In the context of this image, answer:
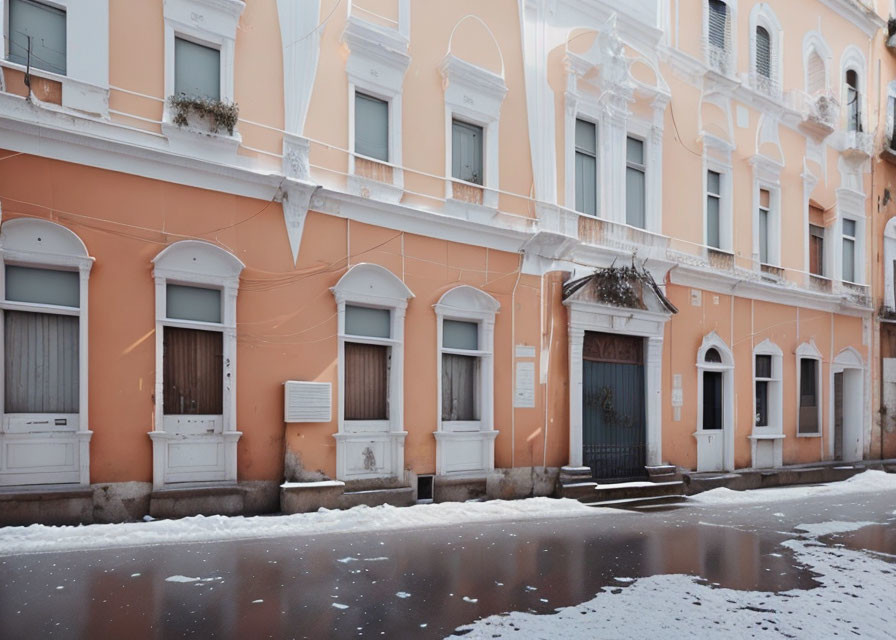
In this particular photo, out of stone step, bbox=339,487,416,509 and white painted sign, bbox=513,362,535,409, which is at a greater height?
white painted sign, bbox=513,362,535,409

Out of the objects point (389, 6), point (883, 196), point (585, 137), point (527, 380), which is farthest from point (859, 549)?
point (883, 196)

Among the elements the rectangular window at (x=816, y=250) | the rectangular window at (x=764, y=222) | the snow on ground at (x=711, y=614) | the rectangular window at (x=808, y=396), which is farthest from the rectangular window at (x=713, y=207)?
the snow on ground at (x=711, y=614)

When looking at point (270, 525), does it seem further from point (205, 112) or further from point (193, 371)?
point (205, 112)

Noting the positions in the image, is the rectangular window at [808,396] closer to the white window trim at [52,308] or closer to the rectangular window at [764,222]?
the rectangular window at [764,222]

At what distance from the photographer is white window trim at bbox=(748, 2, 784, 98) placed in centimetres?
1619

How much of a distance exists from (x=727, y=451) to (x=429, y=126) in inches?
393

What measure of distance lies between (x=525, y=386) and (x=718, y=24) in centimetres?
1030

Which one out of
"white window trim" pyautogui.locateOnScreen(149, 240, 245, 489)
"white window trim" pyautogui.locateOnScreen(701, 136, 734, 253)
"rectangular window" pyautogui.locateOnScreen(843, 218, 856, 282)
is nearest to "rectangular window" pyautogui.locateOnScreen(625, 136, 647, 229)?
"white window trim" pyautogui.locateOnScreen(701, 136, 734, 253)

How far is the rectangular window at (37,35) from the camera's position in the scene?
7.74 meters

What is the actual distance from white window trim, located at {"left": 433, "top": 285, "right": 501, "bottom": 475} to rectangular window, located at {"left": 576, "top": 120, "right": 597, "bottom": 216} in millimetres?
3258

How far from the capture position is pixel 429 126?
10945mm

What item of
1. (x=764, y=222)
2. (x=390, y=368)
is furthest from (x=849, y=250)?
(x=390, y=368)

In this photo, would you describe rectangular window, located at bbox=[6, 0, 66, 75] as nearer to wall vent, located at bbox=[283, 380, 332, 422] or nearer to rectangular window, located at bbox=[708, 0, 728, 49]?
wall vent, located at bbox=[283, 380, 332, 422]

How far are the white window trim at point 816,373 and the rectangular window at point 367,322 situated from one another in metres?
11.8
